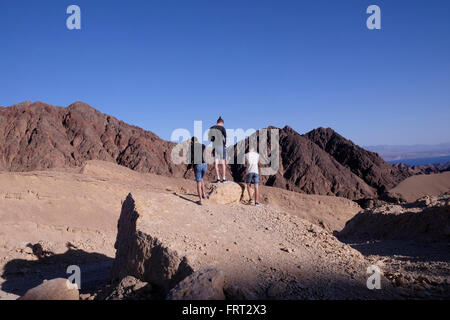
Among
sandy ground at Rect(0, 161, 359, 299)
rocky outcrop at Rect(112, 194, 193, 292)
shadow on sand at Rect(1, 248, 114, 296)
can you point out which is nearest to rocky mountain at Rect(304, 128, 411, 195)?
sandy ground at Rect(0, 161, 359, 299)

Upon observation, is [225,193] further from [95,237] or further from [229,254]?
[95,237]

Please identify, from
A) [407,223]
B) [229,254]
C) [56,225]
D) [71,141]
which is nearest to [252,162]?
[229,254]

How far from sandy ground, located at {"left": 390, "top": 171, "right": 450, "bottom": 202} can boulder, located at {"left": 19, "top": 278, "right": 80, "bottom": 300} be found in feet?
91.2

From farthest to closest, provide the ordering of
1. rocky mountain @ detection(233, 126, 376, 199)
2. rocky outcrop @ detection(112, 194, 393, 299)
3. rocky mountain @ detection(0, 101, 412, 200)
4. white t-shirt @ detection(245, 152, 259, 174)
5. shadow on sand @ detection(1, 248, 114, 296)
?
rocky mountain @ detection(233, 126, 376, 199), rocky mountain @ detection(0, 101, 412, 200), white t-shirt @ detection(245, 152, 259, 174), shadow on sand @ detection(1, 248, 114, 296), rocky outcrop @ detection(112, 194, 393, 299)

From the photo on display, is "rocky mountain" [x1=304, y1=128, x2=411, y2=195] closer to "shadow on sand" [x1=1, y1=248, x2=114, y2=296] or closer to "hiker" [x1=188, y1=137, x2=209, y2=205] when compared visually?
"shadow on sand" [x1=1, y1=248, x2=114, y2=296]

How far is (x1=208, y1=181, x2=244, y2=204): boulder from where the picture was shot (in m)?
7.21

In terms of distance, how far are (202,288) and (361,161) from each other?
144 ft

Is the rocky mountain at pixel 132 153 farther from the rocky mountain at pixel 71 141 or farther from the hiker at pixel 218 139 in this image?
the hiker at pixel 218 139

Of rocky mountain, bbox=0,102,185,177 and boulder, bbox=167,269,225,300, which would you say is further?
rocky mountain, bbox=0,102,185,177

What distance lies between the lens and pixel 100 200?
47.2ft

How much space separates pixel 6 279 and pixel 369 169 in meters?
42.2

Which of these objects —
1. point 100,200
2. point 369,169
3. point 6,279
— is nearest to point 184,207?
point 6,279

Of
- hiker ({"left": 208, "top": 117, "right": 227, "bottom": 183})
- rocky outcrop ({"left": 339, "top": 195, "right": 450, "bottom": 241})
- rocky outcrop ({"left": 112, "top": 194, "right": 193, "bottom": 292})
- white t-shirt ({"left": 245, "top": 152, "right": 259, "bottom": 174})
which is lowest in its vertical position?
rocky outcrop ({"left": 339, "top": 195, "right": 450, "bottom": 241})
